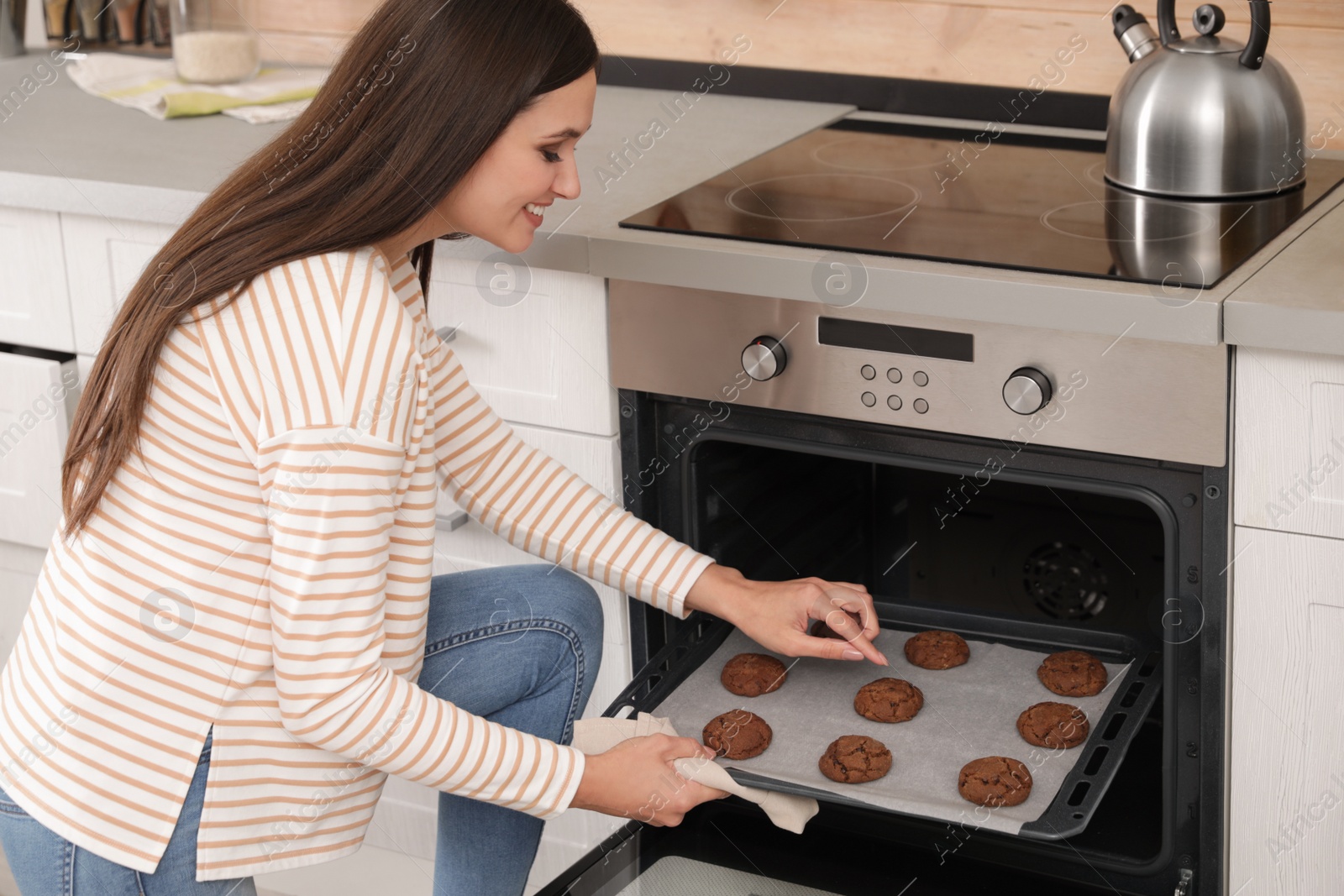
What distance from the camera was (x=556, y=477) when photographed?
140cm

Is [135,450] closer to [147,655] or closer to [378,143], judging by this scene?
[147,655]

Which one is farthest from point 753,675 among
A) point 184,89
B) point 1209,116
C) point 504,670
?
point 184,89

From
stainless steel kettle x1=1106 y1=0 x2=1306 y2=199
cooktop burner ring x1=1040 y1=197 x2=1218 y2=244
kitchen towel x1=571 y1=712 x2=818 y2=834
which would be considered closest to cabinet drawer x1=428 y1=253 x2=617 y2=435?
kitchen towel x1=571 y1=712 x2=818 y2=834

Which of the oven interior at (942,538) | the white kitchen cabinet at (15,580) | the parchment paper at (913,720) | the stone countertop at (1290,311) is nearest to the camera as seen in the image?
the stone countertop at (1290,311)

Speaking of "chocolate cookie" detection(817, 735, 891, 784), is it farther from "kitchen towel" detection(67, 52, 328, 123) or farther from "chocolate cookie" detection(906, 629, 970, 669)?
"kitchen towel" detection(67, 52, 328, 123)

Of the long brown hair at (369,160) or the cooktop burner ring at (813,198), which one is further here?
the cooktop burner ring at (813,198)

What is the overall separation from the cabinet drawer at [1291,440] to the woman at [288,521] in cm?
51

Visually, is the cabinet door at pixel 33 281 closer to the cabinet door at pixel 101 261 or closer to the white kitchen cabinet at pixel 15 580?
the cabinet door at pixel 101 261

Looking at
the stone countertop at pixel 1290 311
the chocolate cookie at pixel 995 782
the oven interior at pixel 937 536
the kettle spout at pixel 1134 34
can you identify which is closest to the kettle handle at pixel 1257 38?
the kettle spout at pixel 1134 34

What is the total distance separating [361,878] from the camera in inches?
73.2

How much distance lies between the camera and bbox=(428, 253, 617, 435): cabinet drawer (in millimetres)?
1482

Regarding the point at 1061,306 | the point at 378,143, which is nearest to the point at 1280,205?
the point at 1061,306

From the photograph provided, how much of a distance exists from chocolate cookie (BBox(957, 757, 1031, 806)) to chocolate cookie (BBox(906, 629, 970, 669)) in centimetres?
20

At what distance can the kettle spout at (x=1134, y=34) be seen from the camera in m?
1.53
